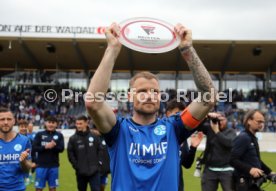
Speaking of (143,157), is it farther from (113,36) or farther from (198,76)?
(113,36)

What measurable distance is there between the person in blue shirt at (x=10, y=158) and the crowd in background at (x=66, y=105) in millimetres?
23596

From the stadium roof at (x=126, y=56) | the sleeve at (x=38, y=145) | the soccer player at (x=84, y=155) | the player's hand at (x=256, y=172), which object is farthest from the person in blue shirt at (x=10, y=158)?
the stadium roof at (x=126, y=56)

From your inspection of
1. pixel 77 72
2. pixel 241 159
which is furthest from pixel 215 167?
pixel 77 72

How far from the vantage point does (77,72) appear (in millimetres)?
38531

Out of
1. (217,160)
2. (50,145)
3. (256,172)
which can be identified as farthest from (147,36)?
(50,145)

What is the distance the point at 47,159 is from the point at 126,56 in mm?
25670

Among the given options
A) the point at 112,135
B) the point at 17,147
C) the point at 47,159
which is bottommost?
the point at 47,159

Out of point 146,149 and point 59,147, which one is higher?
point 146,149

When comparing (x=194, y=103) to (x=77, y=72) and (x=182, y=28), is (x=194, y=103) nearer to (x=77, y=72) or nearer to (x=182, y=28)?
(x=182, y=28)

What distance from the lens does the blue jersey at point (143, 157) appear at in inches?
114

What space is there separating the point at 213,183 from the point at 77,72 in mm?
32330

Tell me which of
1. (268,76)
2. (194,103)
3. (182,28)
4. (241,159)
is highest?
(268,76)

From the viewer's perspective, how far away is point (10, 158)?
561 cm

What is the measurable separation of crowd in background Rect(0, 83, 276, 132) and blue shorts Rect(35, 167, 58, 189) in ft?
65.7
